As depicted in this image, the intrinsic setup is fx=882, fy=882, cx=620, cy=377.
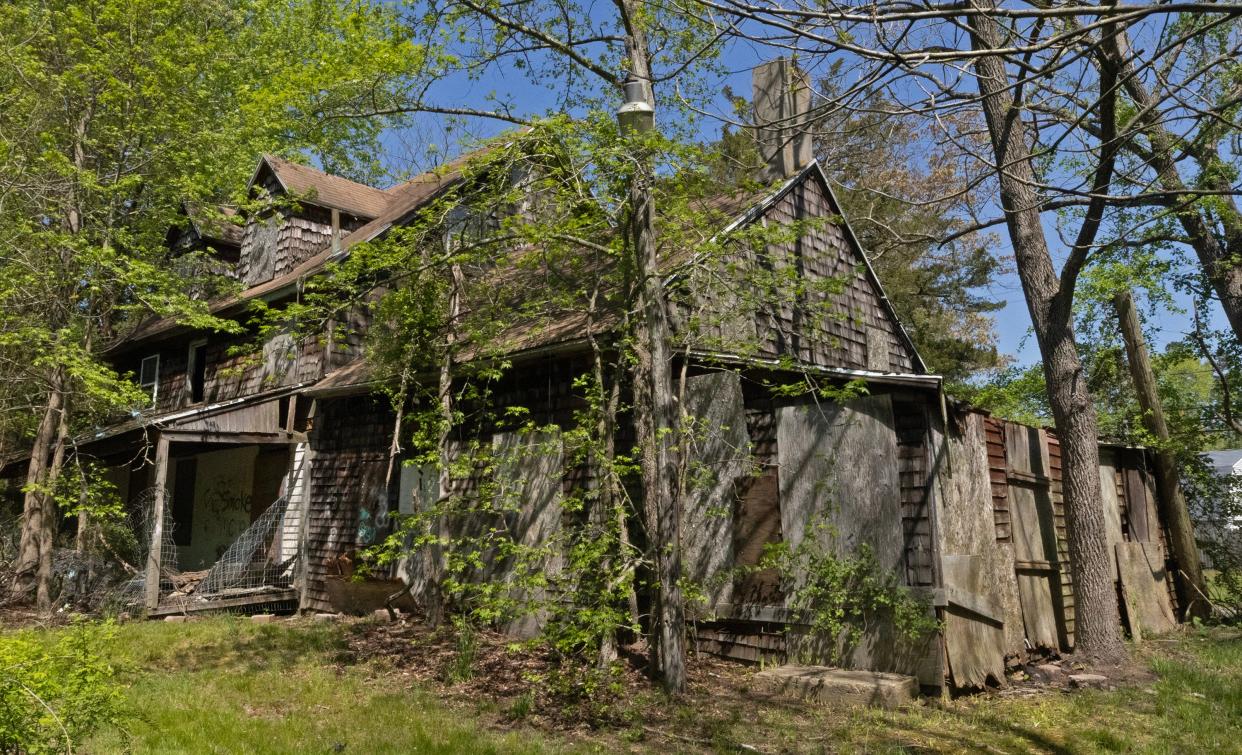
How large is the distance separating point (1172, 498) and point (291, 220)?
16.8m

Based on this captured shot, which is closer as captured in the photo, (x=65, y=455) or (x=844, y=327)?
(x=844, y=327)

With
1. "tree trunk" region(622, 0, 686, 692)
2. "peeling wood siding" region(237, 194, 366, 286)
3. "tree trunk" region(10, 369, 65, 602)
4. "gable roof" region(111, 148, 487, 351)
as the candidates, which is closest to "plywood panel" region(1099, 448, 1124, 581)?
"tree trunk" region(622, 0, 686, 692)

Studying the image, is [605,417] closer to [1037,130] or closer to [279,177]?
[1037,130]

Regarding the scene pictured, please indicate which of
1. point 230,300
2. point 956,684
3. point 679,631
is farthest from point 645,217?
point 230,300

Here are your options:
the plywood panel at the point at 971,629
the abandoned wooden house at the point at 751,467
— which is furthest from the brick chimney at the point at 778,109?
the plywood panel at the point at 971,629

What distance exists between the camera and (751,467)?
368 inches

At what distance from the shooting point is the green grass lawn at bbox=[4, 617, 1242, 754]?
6520mm

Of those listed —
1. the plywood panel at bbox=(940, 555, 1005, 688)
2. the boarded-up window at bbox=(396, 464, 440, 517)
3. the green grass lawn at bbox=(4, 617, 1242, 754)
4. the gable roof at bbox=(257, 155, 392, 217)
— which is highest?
the gable roof at bbox=(257, 155, 392, 217)

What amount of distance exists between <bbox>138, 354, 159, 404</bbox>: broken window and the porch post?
764 cm

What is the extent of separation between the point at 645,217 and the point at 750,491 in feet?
10.3

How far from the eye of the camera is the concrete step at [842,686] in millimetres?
7676

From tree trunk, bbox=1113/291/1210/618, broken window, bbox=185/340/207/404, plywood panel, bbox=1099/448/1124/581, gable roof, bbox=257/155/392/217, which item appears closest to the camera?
plywood panel, bbox=1099/448/1124/581

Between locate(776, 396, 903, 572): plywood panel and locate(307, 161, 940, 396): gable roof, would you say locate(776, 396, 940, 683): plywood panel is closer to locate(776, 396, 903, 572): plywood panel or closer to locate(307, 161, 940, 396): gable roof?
locate(776, 396, 903, 572): plywood panel

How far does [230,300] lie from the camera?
57.7 feet
